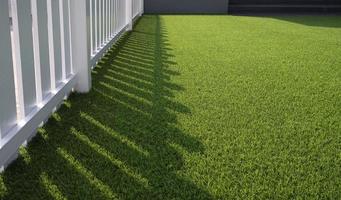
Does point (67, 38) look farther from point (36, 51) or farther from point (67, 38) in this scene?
point (36, 51)

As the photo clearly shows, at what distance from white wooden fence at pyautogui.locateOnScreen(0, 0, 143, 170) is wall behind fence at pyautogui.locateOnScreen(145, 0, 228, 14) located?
999 cm

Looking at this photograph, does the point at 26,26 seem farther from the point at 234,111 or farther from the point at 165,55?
the point at 165,55

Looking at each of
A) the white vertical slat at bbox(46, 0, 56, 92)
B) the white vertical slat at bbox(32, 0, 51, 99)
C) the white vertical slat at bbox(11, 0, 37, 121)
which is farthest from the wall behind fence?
the white vertical slat at bbox(11, 0, 37, 121)

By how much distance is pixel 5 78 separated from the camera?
1.68 m

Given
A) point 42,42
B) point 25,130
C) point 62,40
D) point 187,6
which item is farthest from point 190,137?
point 187,6

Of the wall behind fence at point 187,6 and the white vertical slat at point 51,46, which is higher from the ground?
the white vertical slat at point 51,46

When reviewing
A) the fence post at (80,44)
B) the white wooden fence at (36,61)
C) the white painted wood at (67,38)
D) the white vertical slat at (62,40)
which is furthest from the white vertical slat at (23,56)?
the fence post at (80,44)

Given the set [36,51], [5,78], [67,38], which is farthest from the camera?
[67,38]

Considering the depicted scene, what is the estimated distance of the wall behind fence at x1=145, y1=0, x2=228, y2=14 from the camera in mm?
12897

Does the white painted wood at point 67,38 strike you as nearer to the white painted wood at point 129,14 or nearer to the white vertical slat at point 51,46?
the white vertical slat at point 51,46

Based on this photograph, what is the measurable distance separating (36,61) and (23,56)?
0.20 meters

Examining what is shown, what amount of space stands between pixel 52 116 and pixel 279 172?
1427 millimetres

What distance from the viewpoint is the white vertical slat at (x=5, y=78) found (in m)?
1.62

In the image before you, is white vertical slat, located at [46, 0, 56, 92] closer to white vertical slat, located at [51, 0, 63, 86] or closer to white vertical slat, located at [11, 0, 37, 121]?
white vertical slat, located at [51, 0, 63, 86]
